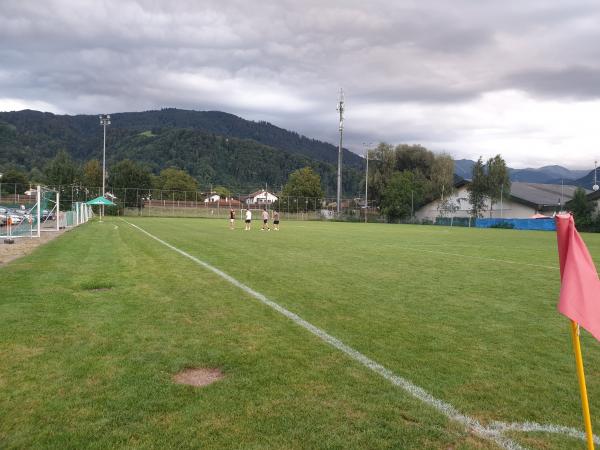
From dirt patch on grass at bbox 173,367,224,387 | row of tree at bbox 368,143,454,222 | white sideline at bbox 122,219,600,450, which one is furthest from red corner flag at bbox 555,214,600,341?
row of tree at bbox 368,143,454,222

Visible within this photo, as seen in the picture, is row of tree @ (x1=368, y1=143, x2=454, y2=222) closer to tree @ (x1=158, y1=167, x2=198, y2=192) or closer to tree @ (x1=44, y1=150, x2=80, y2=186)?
tree @ (x1=44, y1=150, x2=80, y2=186)

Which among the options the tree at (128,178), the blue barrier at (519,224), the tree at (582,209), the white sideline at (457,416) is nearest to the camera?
the white sideline at (457,416)

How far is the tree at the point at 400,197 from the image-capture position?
251 feet

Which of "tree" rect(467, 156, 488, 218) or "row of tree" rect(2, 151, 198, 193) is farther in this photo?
"row of tree" rect(2, 151, 198, 193)

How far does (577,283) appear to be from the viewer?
9.39 feet

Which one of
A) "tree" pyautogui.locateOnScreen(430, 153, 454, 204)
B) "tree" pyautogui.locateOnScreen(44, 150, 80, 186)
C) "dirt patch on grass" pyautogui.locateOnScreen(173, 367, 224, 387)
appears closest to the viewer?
"dirt patch on grass" pyautogui.locateOnScreen(173, 367, 224, 387)

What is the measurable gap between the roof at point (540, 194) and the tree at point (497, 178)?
3.23 metres

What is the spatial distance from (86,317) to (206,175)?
189563mm

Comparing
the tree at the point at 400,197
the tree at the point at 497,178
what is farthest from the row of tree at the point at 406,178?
the tree at the point at 497,178

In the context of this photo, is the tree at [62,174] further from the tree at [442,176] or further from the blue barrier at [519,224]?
the blue barrier at [519,224]

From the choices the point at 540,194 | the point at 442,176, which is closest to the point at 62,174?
the point at 442,176

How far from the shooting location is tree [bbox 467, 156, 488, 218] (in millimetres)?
66125

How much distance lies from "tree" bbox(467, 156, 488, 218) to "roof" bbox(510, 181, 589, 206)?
4.71 meters

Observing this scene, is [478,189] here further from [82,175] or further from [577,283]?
[577,283]
